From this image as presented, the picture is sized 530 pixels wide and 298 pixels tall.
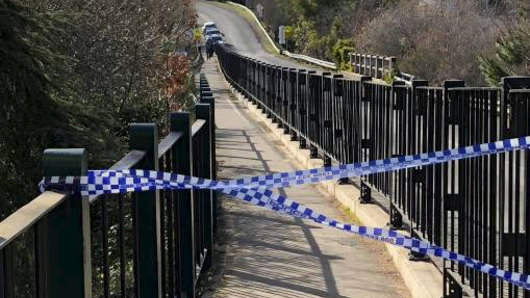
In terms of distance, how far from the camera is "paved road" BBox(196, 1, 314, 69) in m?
82.9

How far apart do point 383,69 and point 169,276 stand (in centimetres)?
3658

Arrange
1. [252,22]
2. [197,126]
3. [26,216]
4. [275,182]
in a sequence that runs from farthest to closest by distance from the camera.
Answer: [252,22]
[197,126]
[275,182]
[26,216]

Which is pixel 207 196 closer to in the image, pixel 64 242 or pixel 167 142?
pixel 167 142

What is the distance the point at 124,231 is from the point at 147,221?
326 millimetres

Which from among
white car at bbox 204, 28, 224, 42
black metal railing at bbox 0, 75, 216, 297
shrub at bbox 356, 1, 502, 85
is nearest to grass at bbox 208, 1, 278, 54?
white car at bbox 204, 28, 224, 42

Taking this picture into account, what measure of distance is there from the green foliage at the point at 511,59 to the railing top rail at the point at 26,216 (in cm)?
2588

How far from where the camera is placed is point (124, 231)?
3619mm

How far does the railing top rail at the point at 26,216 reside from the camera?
2.21m

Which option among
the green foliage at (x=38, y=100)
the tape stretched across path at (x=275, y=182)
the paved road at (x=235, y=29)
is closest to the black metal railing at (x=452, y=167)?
the tape stretched across path at (x=275, y=182)

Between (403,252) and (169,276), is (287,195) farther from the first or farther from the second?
(169,276)

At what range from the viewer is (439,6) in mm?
51500

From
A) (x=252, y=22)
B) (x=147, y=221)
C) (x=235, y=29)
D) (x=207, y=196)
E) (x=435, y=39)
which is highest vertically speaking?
(x=252, y=22)

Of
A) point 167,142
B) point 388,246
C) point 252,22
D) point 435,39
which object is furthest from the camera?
point 252,22

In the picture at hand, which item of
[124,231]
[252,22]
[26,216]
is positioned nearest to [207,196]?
[124,231]
